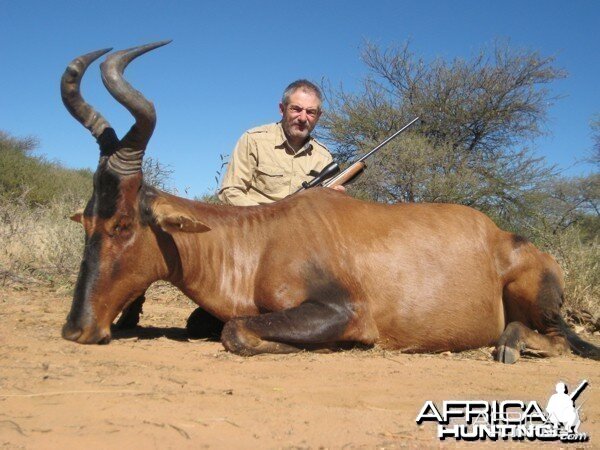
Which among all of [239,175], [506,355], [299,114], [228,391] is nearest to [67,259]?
[239,175]

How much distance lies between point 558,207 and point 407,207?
15700 millimetres

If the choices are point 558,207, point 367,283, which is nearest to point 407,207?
point 367,283

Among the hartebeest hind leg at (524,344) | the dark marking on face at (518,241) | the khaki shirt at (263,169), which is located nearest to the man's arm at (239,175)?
the khaki shirt at (263,169)

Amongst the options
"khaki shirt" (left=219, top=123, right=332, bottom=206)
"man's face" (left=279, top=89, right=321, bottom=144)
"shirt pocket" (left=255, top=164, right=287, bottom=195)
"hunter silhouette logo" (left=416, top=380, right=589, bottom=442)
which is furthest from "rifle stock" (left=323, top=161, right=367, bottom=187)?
"hunter silhouette logo" (left=416, top=380, right=589, bottom=442)

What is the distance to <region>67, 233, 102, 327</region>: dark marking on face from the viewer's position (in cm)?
561

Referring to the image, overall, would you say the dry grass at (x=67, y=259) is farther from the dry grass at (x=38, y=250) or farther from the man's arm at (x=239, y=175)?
the man's arm at (x=239, y=175)

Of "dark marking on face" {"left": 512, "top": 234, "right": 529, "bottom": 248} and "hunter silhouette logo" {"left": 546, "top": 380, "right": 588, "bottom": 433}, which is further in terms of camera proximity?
"dark marking on face" {"left": 512, "top": 234, "right": 529, "bottom": 248}

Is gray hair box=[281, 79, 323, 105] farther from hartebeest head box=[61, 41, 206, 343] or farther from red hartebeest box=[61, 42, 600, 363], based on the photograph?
hartebeest head box=[61, 41, 206, 343]

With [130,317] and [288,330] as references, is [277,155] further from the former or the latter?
[288,330]

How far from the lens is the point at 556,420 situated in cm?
387

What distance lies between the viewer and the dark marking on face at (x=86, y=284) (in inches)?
221

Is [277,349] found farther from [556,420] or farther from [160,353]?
[556,420]

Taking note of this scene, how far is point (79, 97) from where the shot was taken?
6.07 meters

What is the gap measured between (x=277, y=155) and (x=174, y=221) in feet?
9.64
